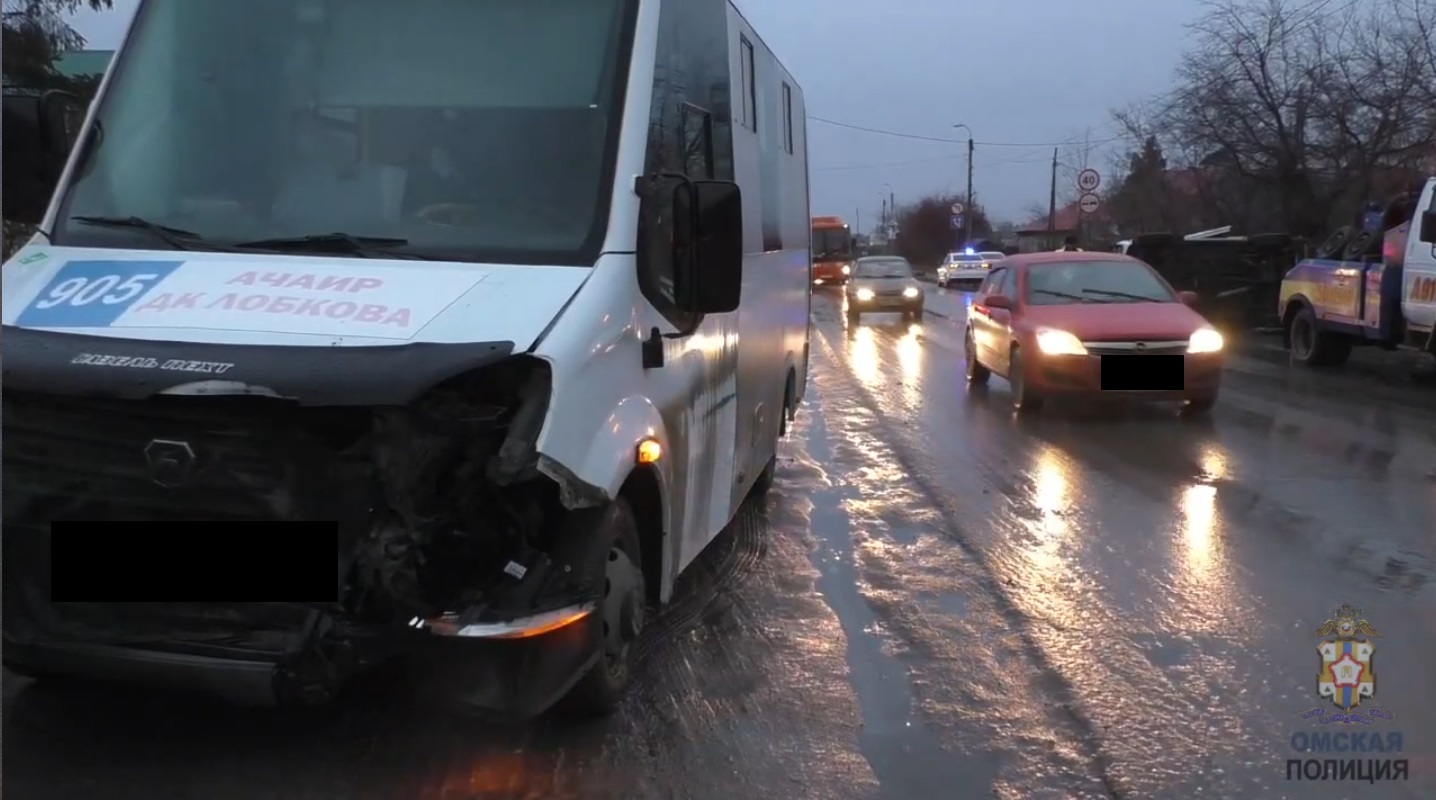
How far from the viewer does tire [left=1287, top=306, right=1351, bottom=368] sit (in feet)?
57.5

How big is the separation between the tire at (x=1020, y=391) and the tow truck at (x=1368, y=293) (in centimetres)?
448

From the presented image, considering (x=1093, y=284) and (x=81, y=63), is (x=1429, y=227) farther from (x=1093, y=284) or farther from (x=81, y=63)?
(x=81, y=63)

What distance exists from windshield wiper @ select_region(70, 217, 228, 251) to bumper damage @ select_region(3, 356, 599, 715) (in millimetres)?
854

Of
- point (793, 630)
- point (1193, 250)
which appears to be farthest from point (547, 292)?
point (1193, 250)

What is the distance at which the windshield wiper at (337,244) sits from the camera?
4465 millimetres

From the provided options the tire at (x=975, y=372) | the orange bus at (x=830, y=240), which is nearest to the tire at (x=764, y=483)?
the tire at (x=975, y=372)

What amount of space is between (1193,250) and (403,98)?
2164cm

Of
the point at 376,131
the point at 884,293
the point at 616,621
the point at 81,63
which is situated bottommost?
the point at 616,621

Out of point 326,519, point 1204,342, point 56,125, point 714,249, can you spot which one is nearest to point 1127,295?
point 1204,342

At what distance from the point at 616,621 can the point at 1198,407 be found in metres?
9.18

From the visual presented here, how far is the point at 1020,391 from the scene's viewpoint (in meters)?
12.7

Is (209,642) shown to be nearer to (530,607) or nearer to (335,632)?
(335,632)

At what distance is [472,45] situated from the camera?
15.7ft

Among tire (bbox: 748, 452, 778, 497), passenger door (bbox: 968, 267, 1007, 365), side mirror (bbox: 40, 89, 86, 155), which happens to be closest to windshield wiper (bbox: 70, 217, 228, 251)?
side mirror (bbox: 40, 89, 86, 155)
